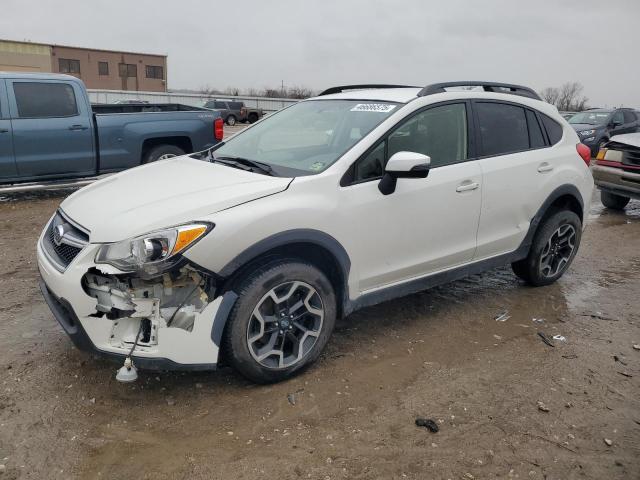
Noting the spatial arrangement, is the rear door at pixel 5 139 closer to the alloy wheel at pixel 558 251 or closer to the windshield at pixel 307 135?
the windshield at pixel 307 135

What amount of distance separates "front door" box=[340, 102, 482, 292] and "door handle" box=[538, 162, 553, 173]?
826 mm

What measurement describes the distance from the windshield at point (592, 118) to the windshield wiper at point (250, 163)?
1519 cm

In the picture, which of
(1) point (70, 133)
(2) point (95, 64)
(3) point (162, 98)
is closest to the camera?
(1) point (70, 133)

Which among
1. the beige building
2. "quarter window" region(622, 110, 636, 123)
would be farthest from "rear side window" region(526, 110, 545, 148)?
the beige building

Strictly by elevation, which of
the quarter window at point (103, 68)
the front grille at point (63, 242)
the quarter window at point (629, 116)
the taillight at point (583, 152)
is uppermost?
the taillight at point (583, 152)

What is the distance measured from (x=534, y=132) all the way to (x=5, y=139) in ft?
22.4

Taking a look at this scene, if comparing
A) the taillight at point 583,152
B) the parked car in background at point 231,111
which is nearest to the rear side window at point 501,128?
the taillight at point 583,152

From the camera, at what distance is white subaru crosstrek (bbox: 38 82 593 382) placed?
9.23ft

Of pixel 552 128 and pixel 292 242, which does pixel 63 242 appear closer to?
pixel 292 242

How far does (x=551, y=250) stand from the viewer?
4.92 metres

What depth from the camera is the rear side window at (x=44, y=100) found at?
7.59 m

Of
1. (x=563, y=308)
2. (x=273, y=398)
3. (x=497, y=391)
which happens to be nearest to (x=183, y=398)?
(x=273, y=398)

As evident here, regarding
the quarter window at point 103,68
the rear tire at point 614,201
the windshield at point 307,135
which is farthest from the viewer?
the quarter window at point 103,68

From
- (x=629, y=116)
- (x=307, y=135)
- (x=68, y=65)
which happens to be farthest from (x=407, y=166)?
(x=68, y=65)
